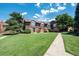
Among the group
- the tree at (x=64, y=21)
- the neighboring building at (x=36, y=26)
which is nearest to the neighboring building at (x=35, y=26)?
the neighboring building at (x=36, y=26)

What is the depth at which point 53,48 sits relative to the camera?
197 inches

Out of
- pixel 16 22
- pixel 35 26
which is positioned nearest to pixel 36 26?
pixel 35 26

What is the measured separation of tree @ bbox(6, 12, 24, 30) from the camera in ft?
16.7

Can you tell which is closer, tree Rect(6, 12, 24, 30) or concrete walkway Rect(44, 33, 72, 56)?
concrete walkway Rect(44, 33, 72, 56)

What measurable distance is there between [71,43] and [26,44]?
0.92 metres

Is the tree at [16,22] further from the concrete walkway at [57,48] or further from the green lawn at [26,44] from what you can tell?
the concrete walkway at [57,48]

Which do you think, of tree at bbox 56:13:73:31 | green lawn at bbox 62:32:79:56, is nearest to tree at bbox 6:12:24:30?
tree at bbox 56:13:73:31

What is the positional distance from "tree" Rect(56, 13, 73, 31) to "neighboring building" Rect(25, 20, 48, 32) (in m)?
0.27

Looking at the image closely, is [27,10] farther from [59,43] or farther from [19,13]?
[59,43]

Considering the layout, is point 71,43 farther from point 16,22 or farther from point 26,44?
point 16,22

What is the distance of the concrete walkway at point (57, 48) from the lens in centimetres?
494

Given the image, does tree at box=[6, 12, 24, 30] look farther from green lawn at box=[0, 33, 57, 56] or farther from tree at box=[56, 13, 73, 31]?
tree at box=[56, 13, 73, 31]

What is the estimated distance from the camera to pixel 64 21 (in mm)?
5141

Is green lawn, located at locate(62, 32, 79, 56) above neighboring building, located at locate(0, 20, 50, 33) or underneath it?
underneath
